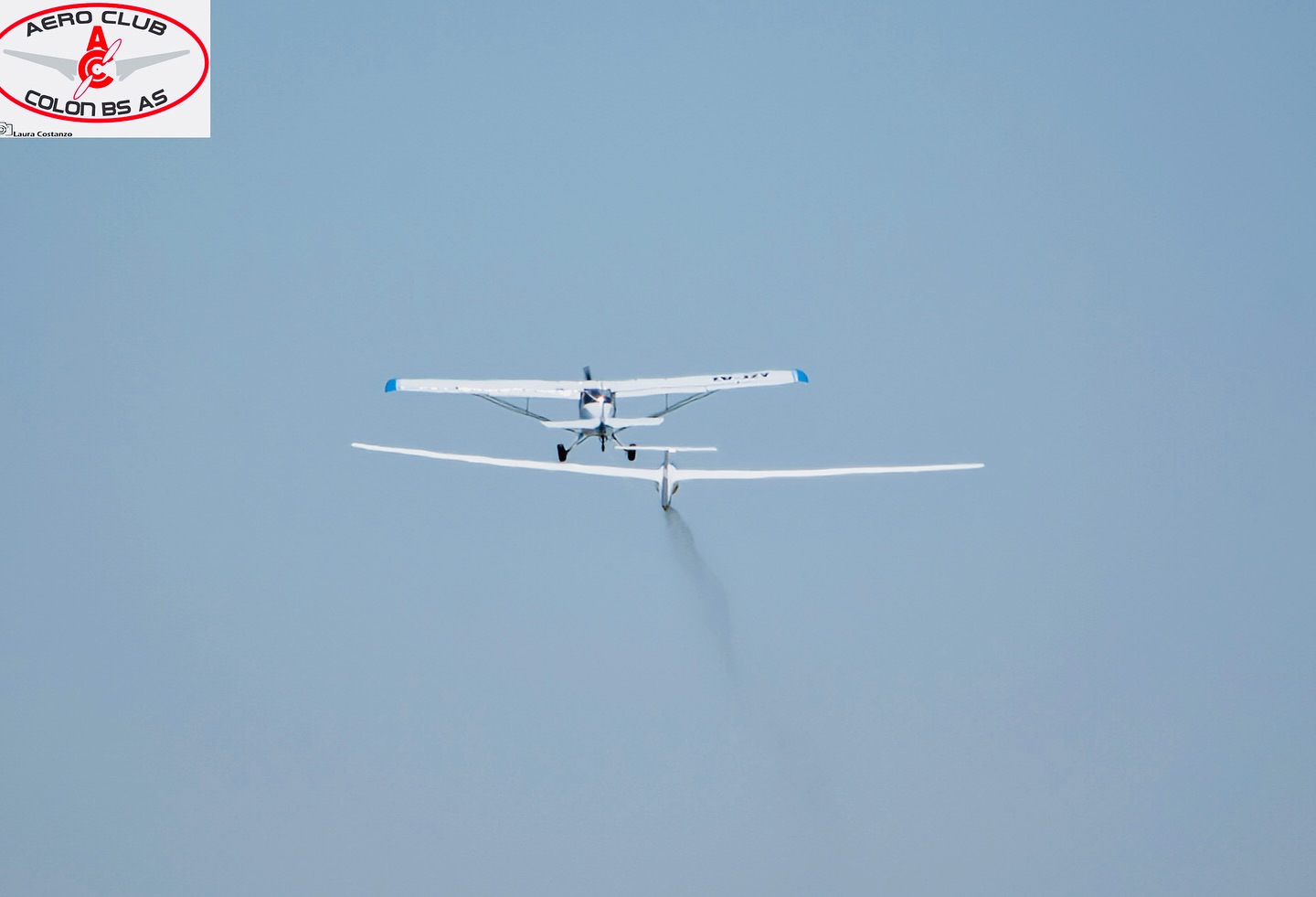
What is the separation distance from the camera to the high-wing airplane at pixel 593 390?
31188 millimetres

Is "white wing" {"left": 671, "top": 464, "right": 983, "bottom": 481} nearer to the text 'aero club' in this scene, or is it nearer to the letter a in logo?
the text 'aero club'

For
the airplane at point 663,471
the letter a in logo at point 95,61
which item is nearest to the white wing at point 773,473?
the airplane at point 663,471

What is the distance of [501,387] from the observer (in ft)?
104

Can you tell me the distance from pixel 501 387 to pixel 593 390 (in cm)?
173

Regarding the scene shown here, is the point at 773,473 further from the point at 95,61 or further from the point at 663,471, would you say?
the point at 95,61

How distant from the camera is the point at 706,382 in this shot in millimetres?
31156

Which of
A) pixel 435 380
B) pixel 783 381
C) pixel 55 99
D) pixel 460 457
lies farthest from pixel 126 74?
pixel 783 381

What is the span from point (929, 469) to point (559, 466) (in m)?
6.15

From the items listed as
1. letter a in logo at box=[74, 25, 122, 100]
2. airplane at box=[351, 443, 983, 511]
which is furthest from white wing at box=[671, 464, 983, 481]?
letter a in logo at box=[74, 25, 122, 100]

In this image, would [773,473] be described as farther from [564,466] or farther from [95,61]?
[95,61]

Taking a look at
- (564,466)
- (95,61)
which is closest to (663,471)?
(564,466)

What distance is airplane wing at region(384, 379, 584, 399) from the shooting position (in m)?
31.7

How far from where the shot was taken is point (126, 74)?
35281 millimetres

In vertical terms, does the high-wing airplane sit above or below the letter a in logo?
below
